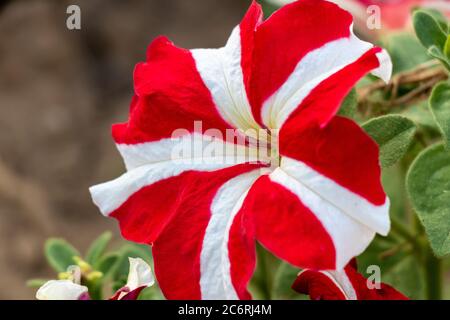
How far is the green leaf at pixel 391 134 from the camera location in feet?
2.22

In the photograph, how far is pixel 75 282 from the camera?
768mm

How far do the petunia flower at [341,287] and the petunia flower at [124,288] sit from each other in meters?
0.14

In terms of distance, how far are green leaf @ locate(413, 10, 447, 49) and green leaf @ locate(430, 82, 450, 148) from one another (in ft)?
0.19

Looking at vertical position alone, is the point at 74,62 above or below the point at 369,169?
above

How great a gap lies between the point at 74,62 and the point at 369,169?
7.00ft

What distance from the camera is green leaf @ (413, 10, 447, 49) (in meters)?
0.78

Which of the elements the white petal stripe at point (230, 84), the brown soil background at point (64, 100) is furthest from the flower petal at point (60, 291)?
the brown soil background at point (64, 100)

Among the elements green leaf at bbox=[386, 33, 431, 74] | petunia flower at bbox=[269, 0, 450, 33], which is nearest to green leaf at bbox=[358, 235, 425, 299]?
green leaf at bbox=[386, 33, 431, 74]

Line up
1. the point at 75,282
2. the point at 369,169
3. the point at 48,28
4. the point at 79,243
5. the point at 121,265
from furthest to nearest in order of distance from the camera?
the point at 48,28
the point at 79,243
the point at 121,265
the point at 75,282
the point at 369,169

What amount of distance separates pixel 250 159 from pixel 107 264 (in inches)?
12.2

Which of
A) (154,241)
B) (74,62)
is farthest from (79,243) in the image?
(154,241)

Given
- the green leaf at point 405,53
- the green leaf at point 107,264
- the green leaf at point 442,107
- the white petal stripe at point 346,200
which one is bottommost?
the green leaf at point 107,264

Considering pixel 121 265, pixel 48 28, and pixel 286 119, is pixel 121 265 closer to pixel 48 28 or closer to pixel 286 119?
pixel 286 119

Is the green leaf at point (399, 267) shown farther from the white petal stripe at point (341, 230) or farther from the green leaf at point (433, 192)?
the white petal stripe at point (341, 230)
